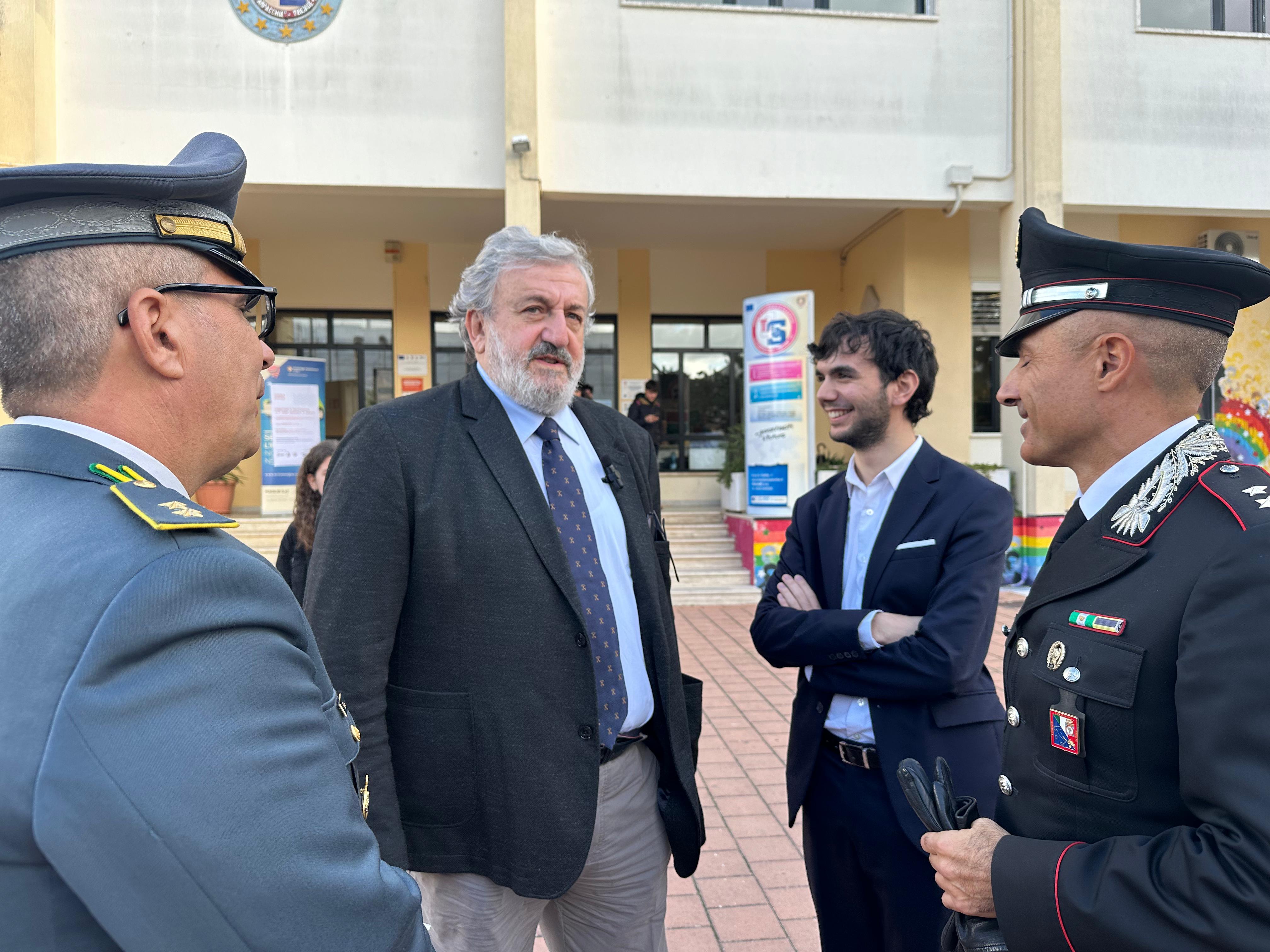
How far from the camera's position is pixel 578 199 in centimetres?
1043

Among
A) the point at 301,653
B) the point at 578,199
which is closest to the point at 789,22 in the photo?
the point at 578,199

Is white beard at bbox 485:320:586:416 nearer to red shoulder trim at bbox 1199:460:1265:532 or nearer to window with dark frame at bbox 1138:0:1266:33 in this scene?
red shoulder trim at bbox 1199:460:1265:532

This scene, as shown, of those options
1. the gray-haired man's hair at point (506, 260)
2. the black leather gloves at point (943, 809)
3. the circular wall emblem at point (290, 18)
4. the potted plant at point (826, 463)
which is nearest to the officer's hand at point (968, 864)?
the black leather gloves at point (943, 809)

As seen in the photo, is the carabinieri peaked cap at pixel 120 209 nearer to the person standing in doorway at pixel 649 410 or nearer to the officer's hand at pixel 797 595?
the officer's hand at pixel 797 595

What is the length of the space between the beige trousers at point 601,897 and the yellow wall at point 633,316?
471 inches

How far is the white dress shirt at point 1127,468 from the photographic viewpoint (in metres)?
1.40

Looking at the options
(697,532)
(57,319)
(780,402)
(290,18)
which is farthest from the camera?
(697,532)

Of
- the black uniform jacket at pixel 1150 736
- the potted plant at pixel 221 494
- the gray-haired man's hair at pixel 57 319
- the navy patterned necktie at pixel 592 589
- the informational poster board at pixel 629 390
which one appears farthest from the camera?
the informational poster board at pixel 629 390

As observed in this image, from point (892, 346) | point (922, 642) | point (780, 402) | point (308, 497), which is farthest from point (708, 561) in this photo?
point (922, 642)

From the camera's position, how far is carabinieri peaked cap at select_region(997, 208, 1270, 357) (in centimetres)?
138

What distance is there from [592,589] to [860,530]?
3.10ft

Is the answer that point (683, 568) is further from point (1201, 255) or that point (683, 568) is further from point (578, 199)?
point (1201, 255)

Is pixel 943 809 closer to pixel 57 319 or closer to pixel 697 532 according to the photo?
pixel 57 319

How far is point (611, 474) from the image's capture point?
2229mm
